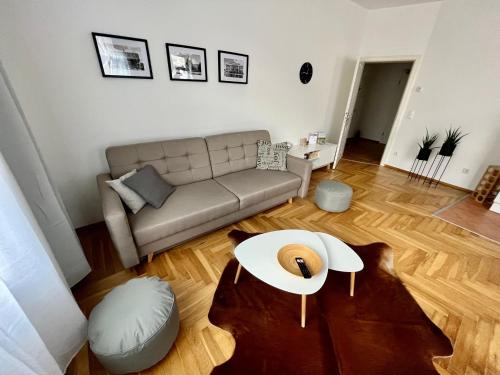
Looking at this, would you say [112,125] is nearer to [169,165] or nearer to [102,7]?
[169,165]

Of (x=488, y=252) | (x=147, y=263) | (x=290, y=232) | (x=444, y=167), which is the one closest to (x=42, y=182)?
(x=147, y=263)

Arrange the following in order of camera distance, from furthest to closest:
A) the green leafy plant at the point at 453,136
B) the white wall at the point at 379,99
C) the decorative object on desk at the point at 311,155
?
1. the white wall at the point at 379,99
2. the decorative object on desk at the point at 311,155
3. the green leafy plant at the point at 453,136

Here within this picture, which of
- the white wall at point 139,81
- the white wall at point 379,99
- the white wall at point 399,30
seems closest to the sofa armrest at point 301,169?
the white wall at point 139,81

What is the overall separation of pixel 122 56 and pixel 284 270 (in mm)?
2244

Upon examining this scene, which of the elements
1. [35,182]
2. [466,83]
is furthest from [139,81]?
[466,83]

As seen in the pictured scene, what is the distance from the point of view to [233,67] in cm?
256

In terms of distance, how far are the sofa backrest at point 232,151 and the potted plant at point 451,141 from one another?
2890 millimetres

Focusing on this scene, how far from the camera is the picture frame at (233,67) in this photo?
8.02ft

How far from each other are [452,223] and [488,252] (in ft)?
1.58

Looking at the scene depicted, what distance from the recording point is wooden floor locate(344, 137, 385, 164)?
15.3ft

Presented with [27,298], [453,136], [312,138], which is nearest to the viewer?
[27,298]

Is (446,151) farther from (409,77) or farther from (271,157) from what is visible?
(271,157)

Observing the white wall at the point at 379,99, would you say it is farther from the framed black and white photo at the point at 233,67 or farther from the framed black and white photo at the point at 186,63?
the framed black and white photo at the point at 186,63

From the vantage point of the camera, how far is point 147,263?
70.8 inches
